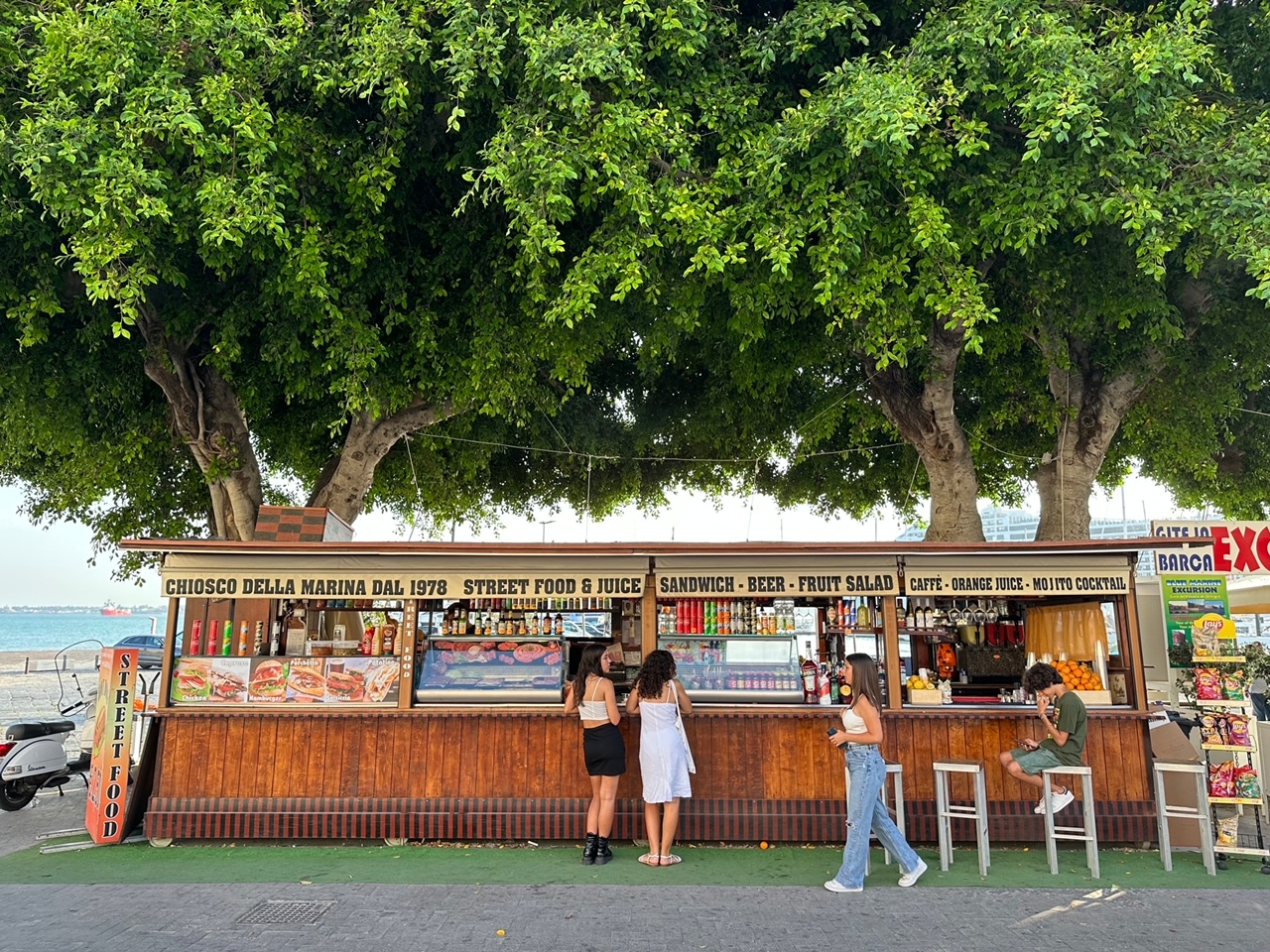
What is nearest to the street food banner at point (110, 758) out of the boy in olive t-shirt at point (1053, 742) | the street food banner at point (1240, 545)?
the boy in olive t-shirt at point (1053, 742)

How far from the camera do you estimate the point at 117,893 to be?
6633 mm

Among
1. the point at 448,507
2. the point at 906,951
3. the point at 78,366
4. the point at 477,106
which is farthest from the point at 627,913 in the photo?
the point at 448,507

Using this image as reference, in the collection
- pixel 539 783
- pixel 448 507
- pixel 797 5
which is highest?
pixel 797 5

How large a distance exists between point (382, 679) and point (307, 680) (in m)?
0.70

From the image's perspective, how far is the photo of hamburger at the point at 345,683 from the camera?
8641 mm

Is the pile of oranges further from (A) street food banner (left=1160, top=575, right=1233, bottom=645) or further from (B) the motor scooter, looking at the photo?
(B) the motor scooter

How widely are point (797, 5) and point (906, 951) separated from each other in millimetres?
8597

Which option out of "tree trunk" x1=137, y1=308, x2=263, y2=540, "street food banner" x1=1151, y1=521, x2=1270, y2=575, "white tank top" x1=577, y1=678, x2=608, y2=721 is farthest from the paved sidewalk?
"street food banner" x1=1151, y1=521, x2=1270, y2=575

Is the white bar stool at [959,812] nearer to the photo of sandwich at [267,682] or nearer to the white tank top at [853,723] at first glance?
the white tank top at [853,723]

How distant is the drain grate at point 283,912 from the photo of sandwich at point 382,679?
235 cm

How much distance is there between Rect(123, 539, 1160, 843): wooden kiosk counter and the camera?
8.29 metres

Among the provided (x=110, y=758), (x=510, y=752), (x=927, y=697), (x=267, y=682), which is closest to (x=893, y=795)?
(x=927, y=697)

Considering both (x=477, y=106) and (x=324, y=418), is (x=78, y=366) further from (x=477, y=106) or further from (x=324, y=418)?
(x=477, y=106)

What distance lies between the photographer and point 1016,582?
855 centimetres
